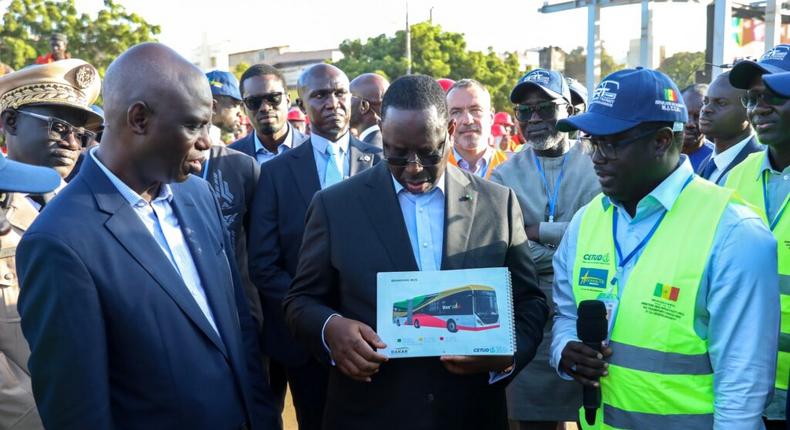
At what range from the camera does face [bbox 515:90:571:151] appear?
14.3ft

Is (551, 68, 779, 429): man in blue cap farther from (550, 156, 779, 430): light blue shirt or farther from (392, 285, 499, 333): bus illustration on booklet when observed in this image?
(392, 285, 499, 333): bus illustration on booklet

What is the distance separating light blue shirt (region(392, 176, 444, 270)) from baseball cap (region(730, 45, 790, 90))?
173 cm

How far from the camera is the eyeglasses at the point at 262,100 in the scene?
5.62 meters

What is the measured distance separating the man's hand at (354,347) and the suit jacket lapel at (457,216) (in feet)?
1.51

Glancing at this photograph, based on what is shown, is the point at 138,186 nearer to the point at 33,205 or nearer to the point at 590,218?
the point at 33,205

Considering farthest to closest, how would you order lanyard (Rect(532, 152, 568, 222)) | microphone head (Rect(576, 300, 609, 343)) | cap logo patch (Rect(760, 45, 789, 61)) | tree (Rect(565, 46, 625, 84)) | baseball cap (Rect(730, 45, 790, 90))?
tree (Rect(565, 46, 625, 84)) < lanyard (Rect(532, 152, 568, 222)) < cap logo patch (Rect(760, 45, 789, 61)) < baseball cap (Rect(730, 45, 790, 90)) < microphone head (Rect(576, 300, 609, 343))

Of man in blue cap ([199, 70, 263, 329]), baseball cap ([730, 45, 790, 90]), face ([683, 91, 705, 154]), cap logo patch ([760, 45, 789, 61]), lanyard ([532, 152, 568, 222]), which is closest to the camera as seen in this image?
baseball cap ([730, 45, 790, 90])

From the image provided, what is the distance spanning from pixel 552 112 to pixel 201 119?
2452mm

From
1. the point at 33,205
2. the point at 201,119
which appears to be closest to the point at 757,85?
the point at 201,119

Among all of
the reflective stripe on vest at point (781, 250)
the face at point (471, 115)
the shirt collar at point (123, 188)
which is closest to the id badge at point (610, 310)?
the reflective stripe on vest at point (781, 250)

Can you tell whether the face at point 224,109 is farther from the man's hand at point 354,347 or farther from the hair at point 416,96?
the man's hand at point 354,347

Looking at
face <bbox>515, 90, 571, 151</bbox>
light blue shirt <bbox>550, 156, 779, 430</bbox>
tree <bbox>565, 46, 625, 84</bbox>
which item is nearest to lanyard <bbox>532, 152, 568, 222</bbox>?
face <bbox>515, 90, 571, 151</bbox>

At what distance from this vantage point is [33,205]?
3.65 meters

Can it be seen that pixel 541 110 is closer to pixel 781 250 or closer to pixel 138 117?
pixel 781 250
